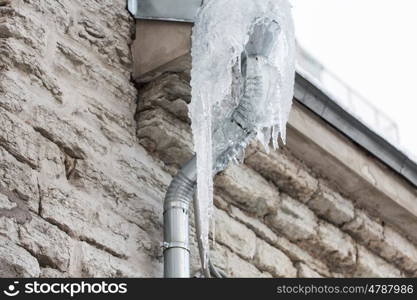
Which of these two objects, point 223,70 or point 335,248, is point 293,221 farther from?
point 223,70

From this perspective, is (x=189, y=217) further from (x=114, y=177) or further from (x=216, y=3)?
(x=216, y=3)

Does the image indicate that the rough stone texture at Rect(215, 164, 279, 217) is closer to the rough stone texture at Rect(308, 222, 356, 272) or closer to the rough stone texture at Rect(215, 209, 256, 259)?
the rough stone texture at Rect(215, 209, 256, 259)

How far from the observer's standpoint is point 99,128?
8.99 feet

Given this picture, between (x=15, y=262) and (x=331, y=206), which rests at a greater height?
(x=331, y=206)

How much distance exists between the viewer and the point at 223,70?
108 inches

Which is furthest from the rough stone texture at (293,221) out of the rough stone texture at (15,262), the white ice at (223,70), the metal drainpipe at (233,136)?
the rough stone texture at (15,262)

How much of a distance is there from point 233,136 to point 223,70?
17 cm

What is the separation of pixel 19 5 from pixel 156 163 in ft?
1.79

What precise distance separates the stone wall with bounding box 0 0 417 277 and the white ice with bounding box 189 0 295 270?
6.5 inches

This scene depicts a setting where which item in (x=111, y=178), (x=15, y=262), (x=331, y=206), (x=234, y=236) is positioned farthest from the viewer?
(x=331, y=206)

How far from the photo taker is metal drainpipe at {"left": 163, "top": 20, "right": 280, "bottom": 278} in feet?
8.80

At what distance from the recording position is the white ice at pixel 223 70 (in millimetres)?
2672

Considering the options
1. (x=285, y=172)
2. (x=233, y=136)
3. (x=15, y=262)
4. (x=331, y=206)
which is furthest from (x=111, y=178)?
(x=331, y=206)

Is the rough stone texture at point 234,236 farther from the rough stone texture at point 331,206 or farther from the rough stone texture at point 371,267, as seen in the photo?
the rough stone texture at point 371,267
